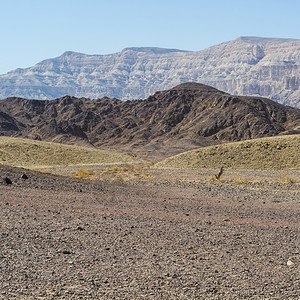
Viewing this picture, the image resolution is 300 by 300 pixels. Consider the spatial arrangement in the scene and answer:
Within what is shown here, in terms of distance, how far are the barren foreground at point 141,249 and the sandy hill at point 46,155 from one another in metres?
42.2

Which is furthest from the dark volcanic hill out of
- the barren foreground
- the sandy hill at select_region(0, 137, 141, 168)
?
the barren foreground

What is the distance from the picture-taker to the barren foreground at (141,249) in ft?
24.8

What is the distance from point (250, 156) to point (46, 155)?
2935 cm

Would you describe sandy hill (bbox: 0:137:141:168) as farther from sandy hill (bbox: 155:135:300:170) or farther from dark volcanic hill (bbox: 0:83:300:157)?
dark volcanic hill (bbox: 0:83:300:157)

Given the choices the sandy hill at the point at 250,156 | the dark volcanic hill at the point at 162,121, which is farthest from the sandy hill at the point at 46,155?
the dark volcanic hill at the point at 162,121

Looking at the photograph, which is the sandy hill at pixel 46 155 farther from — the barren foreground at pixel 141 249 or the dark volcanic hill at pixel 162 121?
the barren foreground at pixel 141 249

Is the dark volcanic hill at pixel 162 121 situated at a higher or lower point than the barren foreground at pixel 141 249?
lower

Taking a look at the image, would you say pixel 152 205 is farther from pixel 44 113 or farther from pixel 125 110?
pixel 44 113

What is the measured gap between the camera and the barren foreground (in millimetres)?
7566

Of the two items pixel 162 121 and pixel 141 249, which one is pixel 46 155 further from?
pixel 162 121

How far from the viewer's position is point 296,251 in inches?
409

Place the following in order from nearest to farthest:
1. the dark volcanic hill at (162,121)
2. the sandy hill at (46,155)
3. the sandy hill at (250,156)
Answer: the sandy hill at (250,156)
the sandy hill at (46,155)
the dark volcanic hill at (162,121)

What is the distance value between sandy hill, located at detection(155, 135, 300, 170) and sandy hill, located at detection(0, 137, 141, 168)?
1733cm

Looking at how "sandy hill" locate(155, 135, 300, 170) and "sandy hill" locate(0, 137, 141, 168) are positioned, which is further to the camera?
"sandy hill" locate(0, 137, 141, 168)
